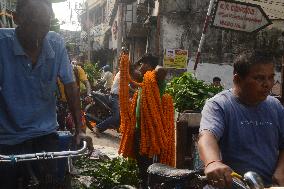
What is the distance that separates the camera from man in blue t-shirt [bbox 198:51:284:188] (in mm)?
2777

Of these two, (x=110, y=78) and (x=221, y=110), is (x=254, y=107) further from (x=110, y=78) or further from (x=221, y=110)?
(x=110, y=78)

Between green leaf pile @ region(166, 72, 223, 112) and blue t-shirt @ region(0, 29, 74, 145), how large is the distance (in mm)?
3076

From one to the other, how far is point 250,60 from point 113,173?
334 cm

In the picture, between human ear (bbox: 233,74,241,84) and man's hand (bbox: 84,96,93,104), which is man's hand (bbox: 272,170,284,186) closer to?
human ear (bbox: 233,74,241,84)

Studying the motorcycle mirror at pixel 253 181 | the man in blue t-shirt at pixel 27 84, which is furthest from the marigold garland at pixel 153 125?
the motorcycle mirror at pixel 253 181

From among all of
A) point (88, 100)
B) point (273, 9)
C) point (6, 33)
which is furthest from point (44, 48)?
point (273, 9)

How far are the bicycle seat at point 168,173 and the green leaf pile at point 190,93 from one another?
3032mm

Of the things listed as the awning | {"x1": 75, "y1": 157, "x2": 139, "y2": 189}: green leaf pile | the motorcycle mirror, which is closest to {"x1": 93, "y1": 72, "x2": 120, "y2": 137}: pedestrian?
{"x1": 75, "y1": 157, "x2": 139, "y2": 189}: green leaf pile

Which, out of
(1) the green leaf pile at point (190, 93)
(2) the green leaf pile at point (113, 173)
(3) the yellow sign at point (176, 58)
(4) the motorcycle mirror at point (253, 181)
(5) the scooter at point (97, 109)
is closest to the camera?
(4) the motorcycle mirror at point (253, 181)

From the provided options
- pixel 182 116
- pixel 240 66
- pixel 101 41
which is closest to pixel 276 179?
pixel 240 66

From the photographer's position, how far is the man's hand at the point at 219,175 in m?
2.16

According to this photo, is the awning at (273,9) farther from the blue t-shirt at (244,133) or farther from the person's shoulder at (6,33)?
the person's shoulder at (6,33)

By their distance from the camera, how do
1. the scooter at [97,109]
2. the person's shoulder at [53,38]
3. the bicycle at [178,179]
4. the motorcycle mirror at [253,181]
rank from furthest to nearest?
the scooter at [97,109]
the person's shoulder at [53,38]
the bicycle at [178,179]
the motorcycle mirror at [253,181]

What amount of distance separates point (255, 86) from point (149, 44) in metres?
15.9
